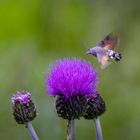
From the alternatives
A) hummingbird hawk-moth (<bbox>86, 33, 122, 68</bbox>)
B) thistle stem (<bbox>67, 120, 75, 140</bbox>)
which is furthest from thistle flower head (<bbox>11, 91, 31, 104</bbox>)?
hummingbird hawk-moth (<bbox>86, 33, 122, 68</bbox>)

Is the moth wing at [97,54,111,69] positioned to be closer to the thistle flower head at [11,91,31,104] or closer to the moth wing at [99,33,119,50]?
the moth wing at [99,33,119,50]

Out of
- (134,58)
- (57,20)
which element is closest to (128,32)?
(134,58)

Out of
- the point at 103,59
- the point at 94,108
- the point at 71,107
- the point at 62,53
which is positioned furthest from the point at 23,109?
the point at 62,53

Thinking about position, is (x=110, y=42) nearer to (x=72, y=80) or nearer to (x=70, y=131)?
(x=72, y=80)

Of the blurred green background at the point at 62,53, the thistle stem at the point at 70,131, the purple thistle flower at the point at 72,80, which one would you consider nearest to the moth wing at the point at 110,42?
the purple thistle flower at the point at 72,80

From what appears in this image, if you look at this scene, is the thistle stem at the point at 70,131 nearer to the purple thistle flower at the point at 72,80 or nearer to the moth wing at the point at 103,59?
the purple thistle flower at the point at 72,80
